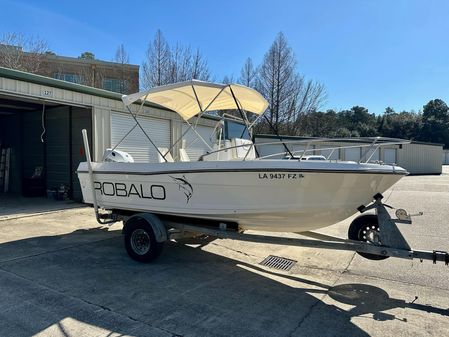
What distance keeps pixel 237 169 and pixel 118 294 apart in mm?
1952

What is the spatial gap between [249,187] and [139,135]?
297 inches

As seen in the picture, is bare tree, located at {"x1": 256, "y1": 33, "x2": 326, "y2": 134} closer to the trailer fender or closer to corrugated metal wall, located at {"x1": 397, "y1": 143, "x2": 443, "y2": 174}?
corrugated metal wall, located at {"x1": 397, "y1": 143, "x2": 443, "y2": 174}

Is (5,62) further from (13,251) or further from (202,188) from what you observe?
(202,188)

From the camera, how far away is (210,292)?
4.03 m

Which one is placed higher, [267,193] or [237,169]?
[237,169]

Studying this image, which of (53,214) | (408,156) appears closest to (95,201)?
(53,214)

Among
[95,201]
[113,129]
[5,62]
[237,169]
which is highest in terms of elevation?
[5,62]

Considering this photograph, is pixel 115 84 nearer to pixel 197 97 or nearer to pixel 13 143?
pixel 13 143

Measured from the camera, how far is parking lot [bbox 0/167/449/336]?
3.22 meters

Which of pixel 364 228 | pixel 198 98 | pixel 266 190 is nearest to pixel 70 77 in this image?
pixel 198 98

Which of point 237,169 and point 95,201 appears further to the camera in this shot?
point 95,201

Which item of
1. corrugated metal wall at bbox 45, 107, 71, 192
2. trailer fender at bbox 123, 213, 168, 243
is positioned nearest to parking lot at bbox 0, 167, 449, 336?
trailer fender at bbox 123, 213, 168, 243

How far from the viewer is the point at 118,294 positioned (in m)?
3.89

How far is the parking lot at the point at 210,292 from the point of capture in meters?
3.22
